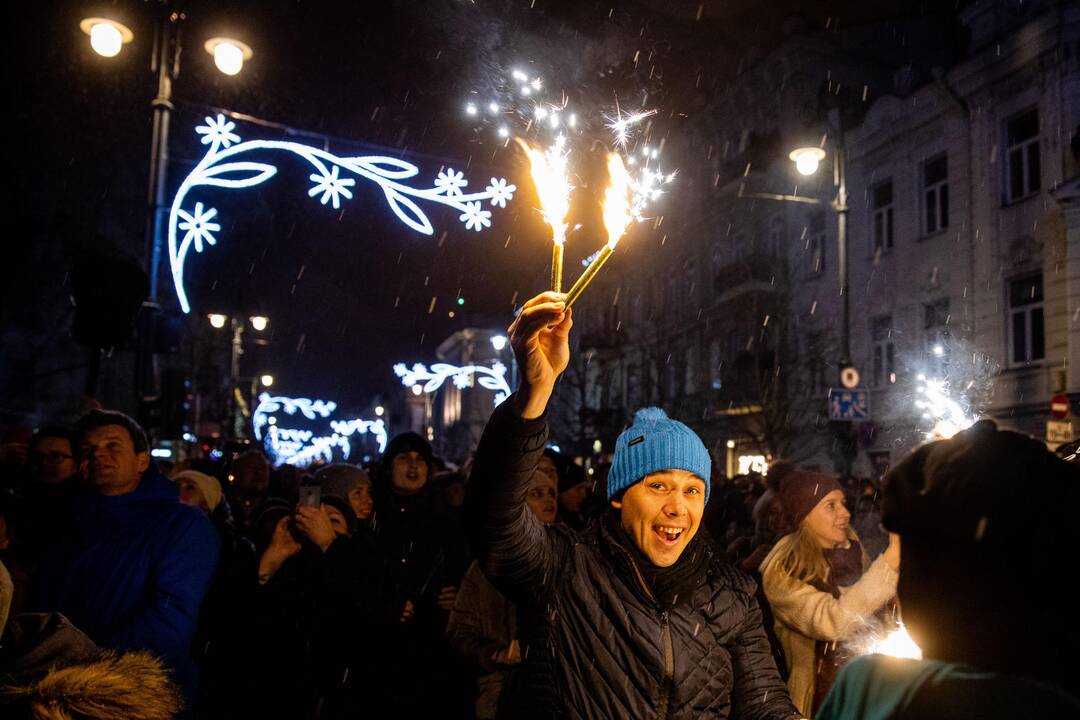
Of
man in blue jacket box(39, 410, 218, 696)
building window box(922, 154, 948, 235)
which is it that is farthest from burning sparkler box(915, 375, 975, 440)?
man in blue jacket box(39, 410, 218, 696)

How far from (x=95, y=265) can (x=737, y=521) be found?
8048 millimetres

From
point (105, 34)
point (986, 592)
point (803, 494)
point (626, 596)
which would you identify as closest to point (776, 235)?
point (105, 34)

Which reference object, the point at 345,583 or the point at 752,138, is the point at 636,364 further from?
the point at 345,583

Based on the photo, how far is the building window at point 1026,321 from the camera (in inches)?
704

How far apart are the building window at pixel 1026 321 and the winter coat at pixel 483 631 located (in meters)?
17.0

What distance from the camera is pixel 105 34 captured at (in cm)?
712

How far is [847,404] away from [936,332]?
29.1ft

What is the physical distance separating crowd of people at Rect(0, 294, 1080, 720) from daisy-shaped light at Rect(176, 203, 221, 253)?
6.04 feet

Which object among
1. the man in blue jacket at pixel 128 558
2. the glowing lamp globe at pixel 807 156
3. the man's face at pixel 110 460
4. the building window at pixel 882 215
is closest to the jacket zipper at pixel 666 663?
the man in blue jacket at pixel 128 558

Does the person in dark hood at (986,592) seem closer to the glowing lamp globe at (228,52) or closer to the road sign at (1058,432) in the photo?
the glowing lamp globe at (228,52)

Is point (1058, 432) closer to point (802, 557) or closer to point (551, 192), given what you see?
point (802, 557)

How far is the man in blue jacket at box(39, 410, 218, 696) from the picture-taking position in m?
3.35

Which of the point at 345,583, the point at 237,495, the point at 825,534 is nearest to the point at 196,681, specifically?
the point at 345,583

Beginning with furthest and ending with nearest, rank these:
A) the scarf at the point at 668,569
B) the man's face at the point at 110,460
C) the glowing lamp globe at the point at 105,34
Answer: the glowing lamp globe at the point at 105,34 → the man's face at the point at 110,460 → the scarf at the point at 668,569
